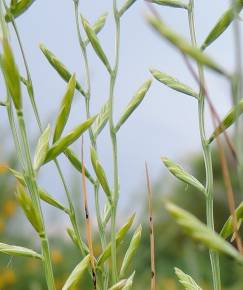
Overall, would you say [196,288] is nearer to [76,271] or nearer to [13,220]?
[76,271]

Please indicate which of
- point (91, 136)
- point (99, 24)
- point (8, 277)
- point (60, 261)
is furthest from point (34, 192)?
point (60, 261)

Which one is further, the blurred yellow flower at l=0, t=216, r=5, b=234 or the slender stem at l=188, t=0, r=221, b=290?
the blurred yellow flower at l=0, t=216, r=5, b=234

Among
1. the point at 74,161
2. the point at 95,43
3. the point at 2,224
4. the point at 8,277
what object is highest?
the point at 95,43

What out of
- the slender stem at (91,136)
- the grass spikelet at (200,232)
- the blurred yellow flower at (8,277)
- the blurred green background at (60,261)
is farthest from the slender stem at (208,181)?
the blurred yellow flower at (8,277)

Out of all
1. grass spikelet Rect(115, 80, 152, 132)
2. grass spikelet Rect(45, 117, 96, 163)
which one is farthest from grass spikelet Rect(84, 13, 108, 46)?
grass spikelet Rect(45, 117, 96, 163)

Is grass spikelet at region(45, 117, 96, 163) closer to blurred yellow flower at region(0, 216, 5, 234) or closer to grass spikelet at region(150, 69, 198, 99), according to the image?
grass spikelet at region(150, 69, 198, 99)

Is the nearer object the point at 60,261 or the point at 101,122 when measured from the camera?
the point at 101,122

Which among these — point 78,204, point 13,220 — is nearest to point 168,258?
Result: point 13,220

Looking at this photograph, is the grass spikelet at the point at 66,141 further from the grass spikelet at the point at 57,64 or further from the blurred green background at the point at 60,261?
the blurred green background at the point at 60,261

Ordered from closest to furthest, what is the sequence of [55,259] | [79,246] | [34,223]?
[34,223] < [79,246] < [55,259]

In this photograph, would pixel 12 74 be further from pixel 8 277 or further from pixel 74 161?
pixel 8 277

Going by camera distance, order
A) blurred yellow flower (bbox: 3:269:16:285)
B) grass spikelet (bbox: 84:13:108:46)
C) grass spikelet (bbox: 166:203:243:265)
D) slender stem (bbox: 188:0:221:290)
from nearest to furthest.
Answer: grass spikelet (bbox: 166:203:243:265) → slender stem (bbox: 188:0:221:290) → grass spikelet (bbox: 84:13:108:46) → blurred yellow flower (bbox: 3:269:16:285)
